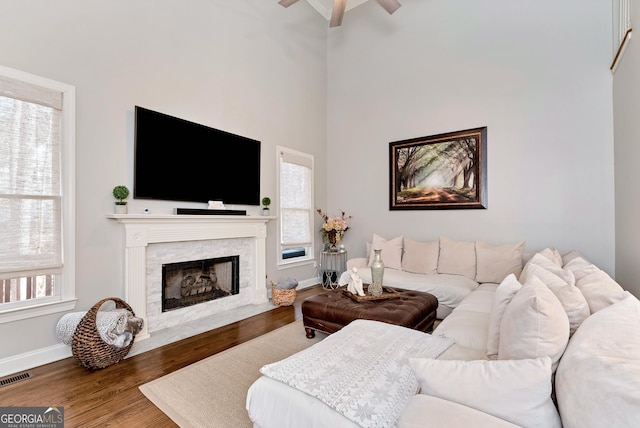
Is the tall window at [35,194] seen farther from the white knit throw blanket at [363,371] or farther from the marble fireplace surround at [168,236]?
the white knit throw blanket at [363,371]

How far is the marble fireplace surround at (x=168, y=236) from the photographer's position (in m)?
2.84

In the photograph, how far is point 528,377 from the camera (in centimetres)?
88

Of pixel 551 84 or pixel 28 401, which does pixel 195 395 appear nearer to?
pixel 28 401

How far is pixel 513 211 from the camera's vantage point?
→ 3.90m

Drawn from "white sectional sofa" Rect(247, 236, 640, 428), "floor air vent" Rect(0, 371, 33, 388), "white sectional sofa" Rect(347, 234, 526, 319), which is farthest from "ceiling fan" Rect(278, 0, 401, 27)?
"floor air vent" Rect(0, 371, 33, 388)

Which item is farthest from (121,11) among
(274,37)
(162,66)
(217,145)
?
(274,37)

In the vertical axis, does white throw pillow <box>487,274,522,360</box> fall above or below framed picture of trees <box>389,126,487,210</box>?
below

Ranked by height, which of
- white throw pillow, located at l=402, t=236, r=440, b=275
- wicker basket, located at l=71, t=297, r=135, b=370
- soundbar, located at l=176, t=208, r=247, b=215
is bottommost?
wicker basket, located at l=71, t=297, r=135, b=370

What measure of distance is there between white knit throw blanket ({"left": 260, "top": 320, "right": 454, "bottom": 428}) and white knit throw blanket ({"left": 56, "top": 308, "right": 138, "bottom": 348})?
1.61 meters

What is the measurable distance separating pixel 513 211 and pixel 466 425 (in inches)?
150

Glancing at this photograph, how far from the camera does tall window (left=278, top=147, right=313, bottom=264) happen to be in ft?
15.4

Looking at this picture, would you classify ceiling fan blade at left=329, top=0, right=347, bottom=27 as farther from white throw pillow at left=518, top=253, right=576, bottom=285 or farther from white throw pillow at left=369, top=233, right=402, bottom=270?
white throw pillow at left=518, top=253, right=576, bottom=285

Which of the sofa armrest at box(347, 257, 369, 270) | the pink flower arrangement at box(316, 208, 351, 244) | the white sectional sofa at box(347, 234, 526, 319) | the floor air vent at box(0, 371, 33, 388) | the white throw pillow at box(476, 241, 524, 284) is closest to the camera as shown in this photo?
the floor air vent at box(0, 371, 33, 388)

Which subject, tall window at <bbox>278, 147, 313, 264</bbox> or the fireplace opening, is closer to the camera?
the fireplace opening
